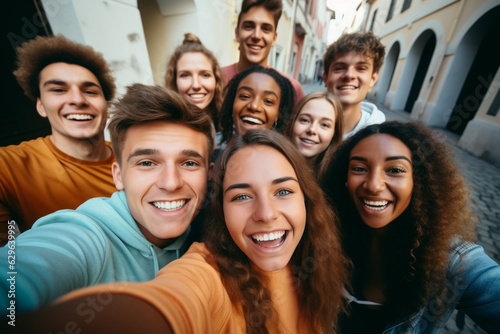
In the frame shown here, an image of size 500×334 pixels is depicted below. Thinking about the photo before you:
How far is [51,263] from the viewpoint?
75cm

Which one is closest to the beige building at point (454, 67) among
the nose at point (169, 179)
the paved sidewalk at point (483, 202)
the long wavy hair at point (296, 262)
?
the paved sidewalk at point (483, 202)

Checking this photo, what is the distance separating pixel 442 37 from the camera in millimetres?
7660

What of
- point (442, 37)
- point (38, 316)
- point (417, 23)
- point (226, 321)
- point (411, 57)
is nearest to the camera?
point (38, 316)

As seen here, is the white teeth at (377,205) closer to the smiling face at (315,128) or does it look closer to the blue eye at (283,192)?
the blue eye at (283,192)

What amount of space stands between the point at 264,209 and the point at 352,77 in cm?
239

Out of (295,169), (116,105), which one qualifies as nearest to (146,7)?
(116,105)

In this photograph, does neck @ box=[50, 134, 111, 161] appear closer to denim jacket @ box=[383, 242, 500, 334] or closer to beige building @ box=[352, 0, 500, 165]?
denim jacket @ box=[383, 242, 500, 334]

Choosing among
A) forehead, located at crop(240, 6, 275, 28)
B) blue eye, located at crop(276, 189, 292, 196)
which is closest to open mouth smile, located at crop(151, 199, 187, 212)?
blue eye, located at crop(276, 189, 292, 196)

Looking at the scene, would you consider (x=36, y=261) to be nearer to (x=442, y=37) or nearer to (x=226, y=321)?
(x=226, y=321)

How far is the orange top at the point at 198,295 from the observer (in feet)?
2.05

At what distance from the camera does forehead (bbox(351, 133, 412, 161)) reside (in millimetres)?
1273

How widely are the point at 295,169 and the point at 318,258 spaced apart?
69cm

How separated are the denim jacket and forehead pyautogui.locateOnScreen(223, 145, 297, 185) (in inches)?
47.6

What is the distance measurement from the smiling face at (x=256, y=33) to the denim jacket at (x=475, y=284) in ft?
10.5
